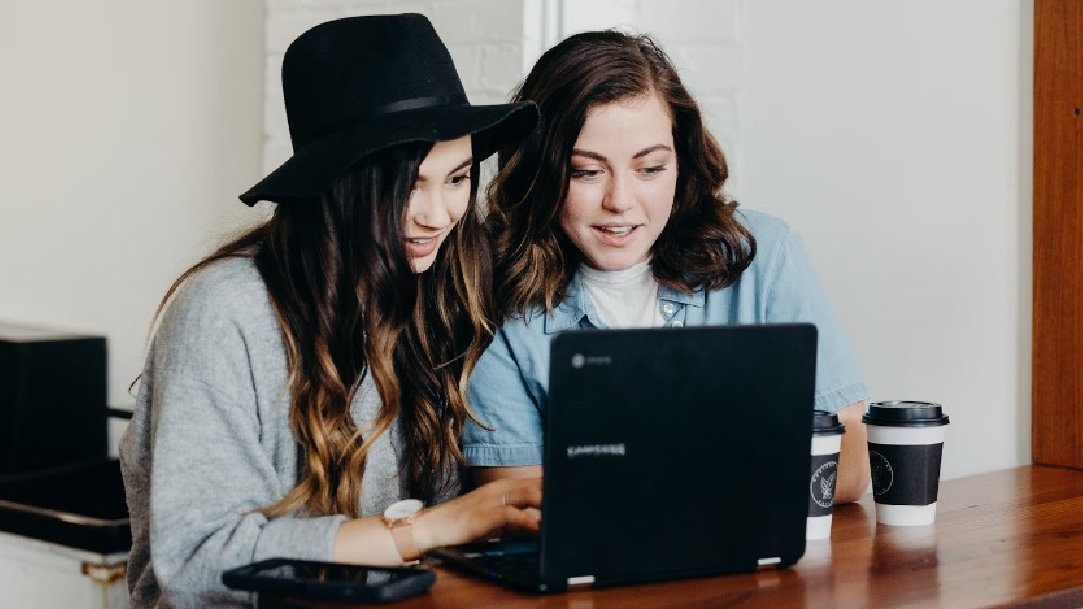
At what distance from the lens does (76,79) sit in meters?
3.04

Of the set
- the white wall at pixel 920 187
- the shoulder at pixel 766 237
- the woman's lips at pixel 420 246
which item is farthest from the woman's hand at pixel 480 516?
the white wall at pixel 920 187

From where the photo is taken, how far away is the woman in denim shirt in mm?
1688

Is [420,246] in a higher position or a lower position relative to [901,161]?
lower

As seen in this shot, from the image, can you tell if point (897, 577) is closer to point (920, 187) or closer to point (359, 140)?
point (359, 140)

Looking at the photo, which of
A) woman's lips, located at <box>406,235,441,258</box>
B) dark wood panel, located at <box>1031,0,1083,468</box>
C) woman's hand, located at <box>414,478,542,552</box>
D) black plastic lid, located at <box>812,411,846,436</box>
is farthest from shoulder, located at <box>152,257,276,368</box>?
dark wood panel, located at <box>1031,0,1083,468</box>

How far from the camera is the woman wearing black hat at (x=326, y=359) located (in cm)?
127

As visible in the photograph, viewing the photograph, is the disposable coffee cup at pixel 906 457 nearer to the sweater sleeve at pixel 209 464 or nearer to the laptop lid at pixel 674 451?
the laptop lid at pixel 674 451

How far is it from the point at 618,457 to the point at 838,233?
48.3 inches

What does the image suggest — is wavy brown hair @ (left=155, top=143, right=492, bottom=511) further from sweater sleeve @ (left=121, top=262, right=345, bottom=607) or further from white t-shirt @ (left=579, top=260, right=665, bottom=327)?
white t-shirt @ (left=579, top=260, right=665, bottom=327)

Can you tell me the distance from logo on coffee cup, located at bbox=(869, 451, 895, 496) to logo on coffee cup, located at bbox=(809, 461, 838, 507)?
0.08 metres

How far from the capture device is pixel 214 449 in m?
1.30

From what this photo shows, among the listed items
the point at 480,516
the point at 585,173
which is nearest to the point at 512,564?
the point at 480,516

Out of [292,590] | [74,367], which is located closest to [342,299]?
[292,590]

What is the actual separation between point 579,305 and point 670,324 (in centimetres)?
13
